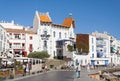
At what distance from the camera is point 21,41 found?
10406cm

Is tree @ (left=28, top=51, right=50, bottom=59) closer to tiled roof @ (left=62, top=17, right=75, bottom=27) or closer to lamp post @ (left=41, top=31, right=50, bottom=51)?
lamp post @ (left=41, top=31, right=50, bottom=51)

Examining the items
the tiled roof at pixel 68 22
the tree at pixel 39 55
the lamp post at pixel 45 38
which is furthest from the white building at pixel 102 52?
the tree at pixel 39 55

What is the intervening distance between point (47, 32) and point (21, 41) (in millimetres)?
10100

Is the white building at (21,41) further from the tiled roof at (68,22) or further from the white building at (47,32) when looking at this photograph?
the tiled roof at (68,22)

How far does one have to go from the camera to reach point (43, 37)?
10906cm

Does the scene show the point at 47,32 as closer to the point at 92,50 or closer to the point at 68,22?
the point at 68,22

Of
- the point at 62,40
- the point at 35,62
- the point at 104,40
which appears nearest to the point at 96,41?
the point at 104,40

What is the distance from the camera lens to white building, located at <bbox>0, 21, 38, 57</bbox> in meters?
102

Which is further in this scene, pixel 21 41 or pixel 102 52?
pixel 102 52

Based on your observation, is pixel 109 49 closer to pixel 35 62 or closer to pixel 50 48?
pixel 50 48

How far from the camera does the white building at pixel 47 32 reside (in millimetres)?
109250

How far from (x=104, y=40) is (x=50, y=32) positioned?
2922cm

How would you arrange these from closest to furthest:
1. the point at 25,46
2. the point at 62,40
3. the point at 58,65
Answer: the point at 58,65 < the point at 25,46 < the point at 62,40

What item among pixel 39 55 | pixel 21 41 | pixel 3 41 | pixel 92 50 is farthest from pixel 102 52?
pixel 3 41
